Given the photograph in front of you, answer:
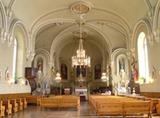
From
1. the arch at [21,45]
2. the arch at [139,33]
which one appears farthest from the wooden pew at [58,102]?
Answer: the arch at [139,33]

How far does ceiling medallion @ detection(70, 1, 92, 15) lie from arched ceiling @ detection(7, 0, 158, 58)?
24cm

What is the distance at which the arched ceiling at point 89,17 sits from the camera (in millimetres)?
15188

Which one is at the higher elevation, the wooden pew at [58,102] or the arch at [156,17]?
the arch at [156,17]

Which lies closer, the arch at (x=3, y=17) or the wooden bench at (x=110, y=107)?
the wooden bench at (x=110, y=107)

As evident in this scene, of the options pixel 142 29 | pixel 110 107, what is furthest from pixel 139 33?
pixel 110 107

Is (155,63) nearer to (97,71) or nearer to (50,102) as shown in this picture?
(50,102)

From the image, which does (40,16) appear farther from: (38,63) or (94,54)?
(94,54)

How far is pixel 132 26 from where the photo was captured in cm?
1712

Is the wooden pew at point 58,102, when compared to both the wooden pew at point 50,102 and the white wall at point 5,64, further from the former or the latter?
the white wall at point 5,64

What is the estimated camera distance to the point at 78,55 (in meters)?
18.5

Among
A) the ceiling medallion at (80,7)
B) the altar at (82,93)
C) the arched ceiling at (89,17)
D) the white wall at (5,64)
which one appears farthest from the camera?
the altar at (82,93)

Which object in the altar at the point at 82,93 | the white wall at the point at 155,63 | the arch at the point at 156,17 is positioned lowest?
the altar at the point at 82,93

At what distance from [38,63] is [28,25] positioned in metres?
7.87

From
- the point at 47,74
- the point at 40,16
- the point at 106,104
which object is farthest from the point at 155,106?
the point at 47,74
